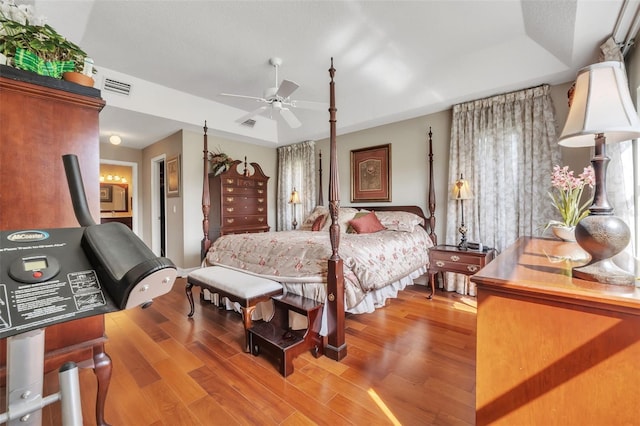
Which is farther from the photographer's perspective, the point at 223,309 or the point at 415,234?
the point at 415,234

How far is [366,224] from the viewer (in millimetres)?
3582

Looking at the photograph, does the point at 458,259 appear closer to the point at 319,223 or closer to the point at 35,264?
the point at 319,223

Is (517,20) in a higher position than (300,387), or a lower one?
higher

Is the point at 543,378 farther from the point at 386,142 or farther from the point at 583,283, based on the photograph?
the point at 386,142

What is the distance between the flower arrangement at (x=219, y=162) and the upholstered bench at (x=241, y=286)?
235 cm

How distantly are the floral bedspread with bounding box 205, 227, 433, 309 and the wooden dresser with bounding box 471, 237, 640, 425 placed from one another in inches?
49.4

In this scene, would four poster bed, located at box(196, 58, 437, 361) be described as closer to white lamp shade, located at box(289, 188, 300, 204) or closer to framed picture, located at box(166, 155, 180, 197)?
framed picture, located at box(166, 155, 180, 197)

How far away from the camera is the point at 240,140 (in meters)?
5.16

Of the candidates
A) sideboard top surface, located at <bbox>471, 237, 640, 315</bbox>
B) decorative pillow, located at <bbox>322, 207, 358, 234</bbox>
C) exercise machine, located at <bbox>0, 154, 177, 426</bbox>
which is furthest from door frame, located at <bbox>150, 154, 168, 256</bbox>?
sideboard top surface, located at <bbox>471, 237, 640, 315</bbox>

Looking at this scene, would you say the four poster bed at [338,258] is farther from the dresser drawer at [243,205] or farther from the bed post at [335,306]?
the dresser drawer at [243,205]

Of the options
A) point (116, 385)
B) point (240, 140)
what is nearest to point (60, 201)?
point (116, 385)

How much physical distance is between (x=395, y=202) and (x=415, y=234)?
0.83 m

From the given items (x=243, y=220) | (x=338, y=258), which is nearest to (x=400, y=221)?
(x=338, y=258)

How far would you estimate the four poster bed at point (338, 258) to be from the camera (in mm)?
2062
